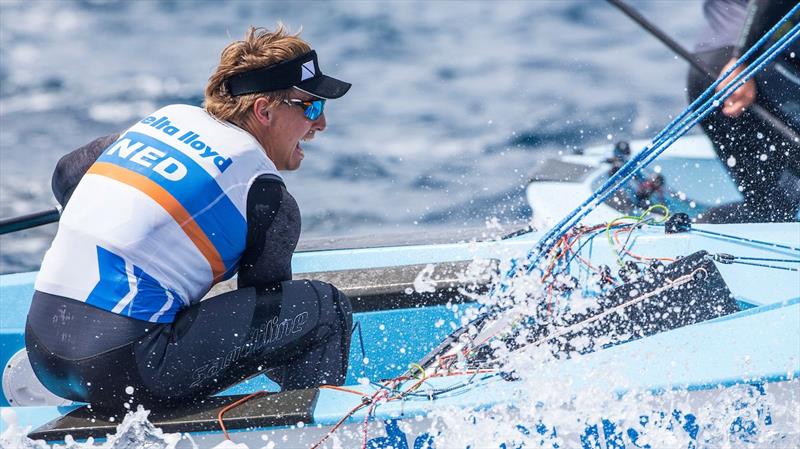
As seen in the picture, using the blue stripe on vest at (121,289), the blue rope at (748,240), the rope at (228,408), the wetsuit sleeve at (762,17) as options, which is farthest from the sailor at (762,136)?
the blue stripe on vest at (121,289)

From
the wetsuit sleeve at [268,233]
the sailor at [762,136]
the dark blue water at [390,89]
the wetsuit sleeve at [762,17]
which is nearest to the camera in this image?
the wetsuit sleeve at [268,233]

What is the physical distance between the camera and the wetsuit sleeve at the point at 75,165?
2033 mm

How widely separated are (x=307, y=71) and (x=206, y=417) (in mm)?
767

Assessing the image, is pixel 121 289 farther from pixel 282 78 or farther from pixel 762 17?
pixel 762 17

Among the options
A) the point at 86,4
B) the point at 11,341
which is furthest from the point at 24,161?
the point at 86,4

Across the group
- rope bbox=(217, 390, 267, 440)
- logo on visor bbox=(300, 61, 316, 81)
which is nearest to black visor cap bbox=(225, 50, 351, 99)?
logo on visor bbox=(300, 61, 316, 81)

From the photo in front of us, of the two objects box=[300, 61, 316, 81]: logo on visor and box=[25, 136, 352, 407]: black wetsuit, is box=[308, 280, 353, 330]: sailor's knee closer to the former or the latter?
box=[25, 136, 352, 407]: black wetsuit

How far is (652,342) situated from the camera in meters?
1.81

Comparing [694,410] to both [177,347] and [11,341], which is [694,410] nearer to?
[177,347]

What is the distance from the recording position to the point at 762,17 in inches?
124

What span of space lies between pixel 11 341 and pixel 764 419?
2.03 meters

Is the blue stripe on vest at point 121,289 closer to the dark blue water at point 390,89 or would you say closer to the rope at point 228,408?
the rope at point 228,408

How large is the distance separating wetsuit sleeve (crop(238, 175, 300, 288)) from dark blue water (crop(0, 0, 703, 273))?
2.58 m

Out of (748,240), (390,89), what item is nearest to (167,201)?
(748,240)
